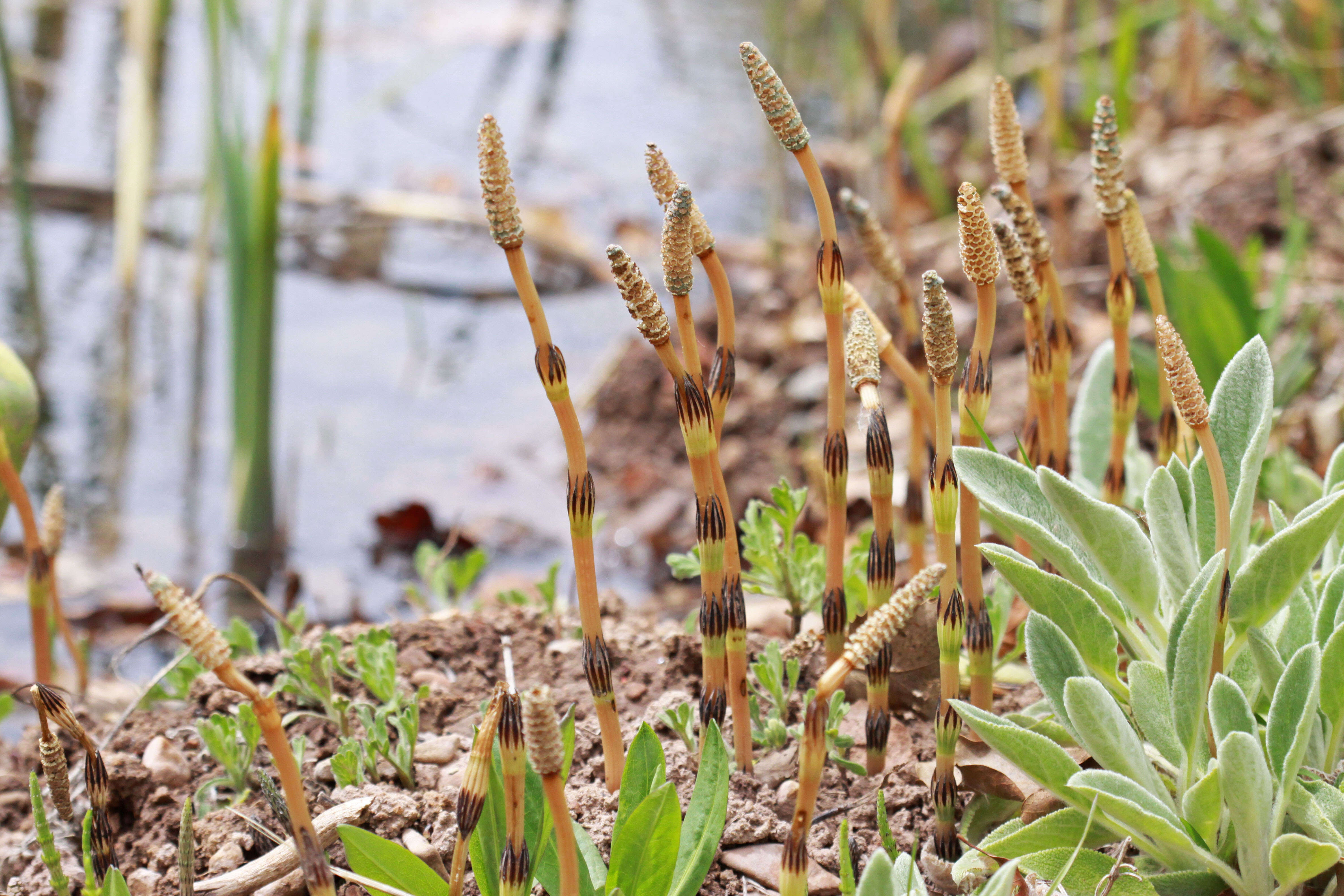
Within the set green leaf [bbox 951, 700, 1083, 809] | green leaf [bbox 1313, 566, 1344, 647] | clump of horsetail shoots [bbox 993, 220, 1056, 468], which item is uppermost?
clump of horsetail shoots [bbox 993, 220, 1056, 468]

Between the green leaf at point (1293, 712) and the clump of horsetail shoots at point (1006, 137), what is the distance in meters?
0.50

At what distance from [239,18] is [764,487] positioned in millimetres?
1446

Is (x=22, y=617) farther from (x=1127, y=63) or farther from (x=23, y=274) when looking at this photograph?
(x=1127, y=63)

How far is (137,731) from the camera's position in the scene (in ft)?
4.45

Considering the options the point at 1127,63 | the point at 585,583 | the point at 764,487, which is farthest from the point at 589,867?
the point at 1127,63

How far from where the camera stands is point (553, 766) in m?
0.73

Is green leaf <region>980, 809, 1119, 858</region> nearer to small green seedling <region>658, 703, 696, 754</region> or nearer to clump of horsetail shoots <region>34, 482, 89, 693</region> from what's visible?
small green seedling <region>658, 703, 696, 754</region>

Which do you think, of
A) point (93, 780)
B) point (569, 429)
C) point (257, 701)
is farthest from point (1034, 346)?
point (93, 780)

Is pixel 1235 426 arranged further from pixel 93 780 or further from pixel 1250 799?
pixel 93 780

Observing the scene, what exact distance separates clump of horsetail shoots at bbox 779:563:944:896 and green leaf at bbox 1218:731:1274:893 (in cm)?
24

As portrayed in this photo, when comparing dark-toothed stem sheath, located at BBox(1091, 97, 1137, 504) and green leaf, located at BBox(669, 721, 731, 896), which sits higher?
dark-toothed stem sheath, located at BBox(1091, 97, 1137, 504)

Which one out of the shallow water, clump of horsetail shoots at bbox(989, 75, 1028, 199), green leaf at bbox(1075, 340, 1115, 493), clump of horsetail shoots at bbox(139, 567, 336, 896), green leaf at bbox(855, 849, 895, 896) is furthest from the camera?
the shallow water

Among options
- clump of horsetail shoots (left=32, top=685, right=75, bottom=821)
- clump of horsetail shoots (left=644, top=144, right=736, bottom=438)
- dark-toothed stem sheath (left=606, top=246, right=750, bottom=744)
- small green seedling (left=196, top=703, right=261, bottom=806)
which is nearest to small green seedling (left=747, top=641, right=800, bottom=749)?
dark-toothed stem sheath (left=606, top=246, right=750, bottom=744)

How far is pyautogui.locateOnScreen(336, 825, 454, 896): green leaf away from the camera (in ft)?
2.88
